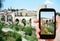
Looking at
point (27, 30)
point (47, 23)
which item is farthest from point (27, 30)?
point (47, 23)

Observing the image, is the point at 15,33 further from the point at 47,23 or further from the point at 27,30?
the point at 47,23

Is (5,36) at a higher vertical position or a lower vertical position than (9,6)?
lower

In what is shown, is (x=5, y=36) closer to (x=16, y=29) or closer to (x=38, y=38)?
(x=16, y=29)

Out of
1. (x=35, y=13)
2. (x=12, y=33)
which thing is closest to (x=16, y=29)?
(x=12, y=33)

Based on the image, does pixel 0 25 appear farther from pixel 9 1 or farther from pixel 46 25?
pixel 46 25

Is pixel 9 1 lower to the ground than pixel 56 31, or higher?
higher

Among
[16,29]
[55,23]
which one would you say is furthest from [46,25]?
[16,29]
